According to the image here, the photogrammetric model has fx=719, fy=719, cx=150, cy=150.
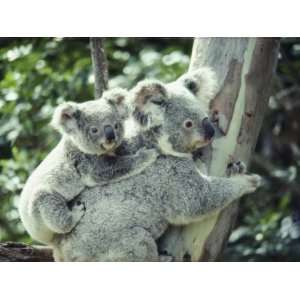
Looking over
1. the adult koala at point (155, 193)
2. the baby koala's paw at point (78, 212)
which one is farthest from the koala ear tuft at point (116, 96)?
the baby koala's paw at point (78, 212)

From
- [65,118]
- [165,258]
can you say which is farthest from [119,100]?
[165,258]

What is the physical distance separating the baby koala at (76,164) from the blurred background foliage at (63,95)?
964 millimetres

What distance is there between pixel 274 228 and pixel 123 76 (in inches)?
65.5

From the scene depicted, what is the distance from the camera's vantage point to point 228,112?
4.00 meters

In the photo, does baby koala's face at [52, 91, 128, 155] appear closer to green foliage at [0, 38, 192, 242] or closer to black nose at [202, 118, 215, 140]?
black nose at [202, 118, 215, 140]

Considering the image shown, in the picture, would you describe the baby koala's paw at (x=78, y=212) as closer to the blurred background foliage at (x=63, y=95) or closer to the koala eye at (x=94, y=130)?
the koala eye at (x=94, y=130)

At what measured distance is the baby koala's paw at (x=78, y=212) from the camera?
12.4ft

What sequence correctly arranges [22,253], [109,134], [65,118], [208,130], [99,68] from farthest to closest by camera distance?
[99,68] → [22,253] → [65,118] → [109,134] → [208,130]

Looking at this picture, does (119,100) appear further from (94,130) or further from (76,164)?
(76,164)

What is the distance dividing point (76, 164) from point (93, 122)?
25 cm

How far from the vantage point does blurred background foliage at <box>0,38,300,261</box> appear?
507 centimetres
